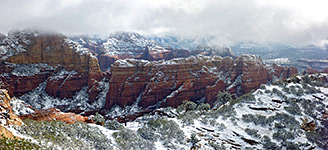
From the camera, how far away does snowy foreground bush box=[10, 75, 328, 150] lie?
16125mm

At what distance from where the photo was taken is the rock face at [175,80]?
64.4 metres

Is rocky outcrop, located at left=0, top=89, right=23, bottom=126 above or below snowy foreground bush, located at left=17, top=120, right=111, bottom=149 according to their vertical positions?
above

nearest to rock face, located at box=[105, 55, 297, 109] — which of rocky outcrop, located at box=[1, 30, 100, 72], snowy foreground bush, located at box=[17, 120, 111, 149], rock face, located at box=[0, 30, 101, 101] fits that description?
rocky outcrop, located at box=[1, 30, 100, 72]

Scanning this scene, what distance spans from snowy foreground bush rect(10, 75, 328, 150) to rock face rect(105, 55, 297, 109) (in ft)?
116

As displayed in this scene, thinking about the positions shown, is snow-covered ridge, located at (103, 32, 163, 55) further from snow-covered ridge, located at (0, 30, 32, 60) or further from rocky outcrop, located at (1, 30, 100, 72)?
snow-covered ridge, located at (0, 30, 32, 60)

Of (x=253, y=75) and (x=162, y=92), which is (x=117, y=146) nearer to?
(x=162, y=92)

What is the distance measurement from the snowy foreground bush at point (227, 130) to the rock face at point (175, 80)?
116 ft

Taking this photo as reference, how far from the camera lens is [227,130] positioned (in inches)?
926

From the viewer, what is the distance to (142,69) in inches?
2689

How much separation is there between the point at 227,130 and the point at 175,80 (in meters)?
43.7

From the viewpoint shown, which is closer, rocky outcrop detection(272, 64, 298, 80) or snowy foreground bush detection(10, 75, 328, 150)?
snowy foreground bush detection(10, 75, 328, 150)

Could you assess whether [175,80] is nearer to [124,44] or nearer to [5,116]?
[5,116]

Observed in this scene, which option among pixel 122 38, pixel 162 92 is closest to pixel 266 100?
pixel 162 92

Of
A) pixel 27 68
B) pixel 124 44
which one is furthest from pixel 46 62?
pixel 124 44
